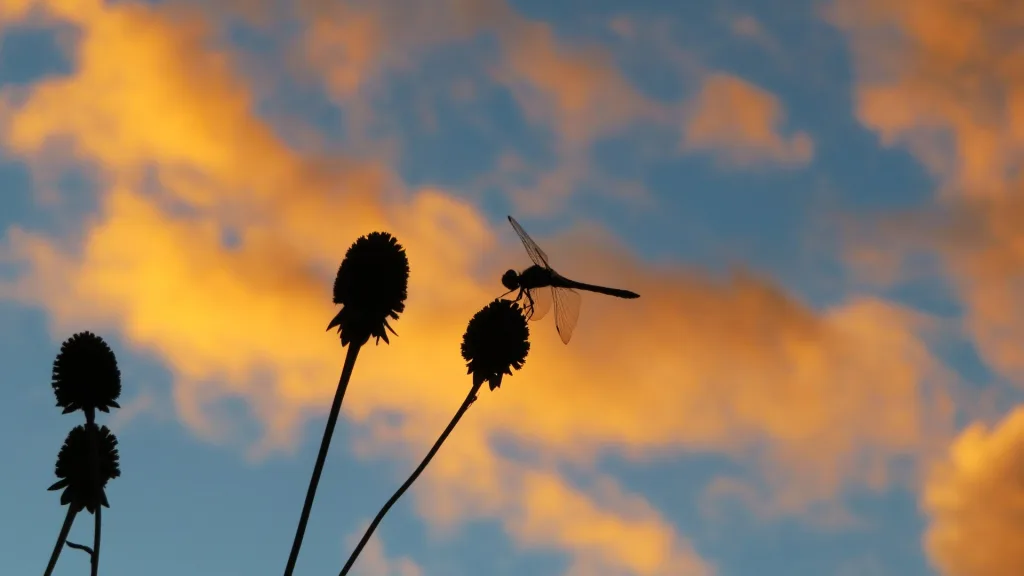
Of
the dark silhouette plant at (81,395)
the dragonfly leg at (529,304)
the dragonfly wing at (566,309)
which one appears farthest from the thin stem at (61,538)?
the dragonfly wing at (566,309)

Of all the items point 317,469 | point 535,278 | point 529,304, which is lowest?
point 317,469

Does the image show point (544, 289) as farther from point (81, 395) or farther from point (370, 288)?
point (81, 395)

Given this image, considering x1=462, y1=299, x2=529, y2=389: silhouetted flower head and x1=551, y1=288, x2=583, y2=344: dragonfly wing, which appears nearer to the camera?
x1=462, y1=299, x2=529, y2=389: silhouetted flower head

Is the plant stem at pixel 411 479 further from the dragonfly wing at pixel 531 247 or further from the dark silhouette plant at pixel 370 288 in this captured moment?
the dragonfly wing at pixel 531 247

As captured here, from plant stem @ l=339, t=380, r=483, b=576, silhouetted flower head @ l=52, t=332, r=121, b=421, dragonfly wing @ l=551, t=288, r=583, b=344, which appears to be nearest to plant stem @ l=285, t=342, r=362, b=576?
plant stem @ l=339, t=380, r=483, b=576

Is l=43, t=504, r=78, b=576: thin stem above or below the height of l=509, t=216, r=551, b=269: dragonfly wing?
below

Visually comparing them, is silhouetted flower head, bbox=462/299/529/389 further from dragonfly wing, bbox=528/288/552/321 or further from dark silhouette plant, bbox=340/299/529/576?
dragonfly wing, bbox=528/288/552/321

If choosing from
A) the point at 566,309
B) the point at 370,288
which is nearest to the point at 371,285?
the point at 370,288

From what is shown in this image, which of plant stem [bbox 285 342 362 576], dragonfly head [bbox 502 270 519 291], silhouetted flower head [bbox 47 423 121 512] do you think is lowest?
plant stem [bbox 285 342 362 576]

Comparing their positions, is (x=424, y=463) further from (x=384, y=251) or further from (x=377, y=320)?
(x=384, y=251)
